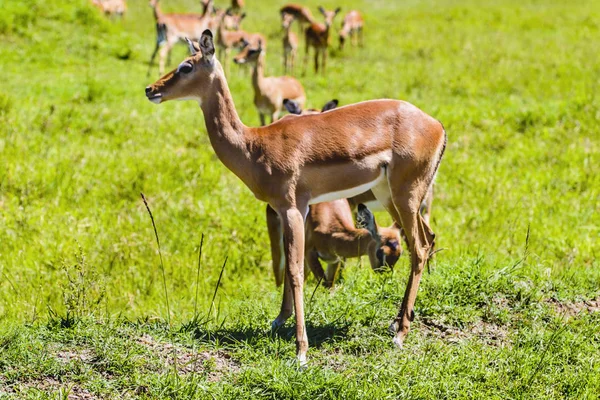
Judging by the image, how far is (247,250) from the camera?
7039 mm

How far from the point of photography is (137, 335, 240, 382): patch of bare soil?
4.19 meters

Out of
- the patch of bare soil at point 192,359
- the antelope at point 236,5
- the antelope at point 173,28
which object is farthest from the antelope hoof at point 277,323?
the antelope at point 236,5

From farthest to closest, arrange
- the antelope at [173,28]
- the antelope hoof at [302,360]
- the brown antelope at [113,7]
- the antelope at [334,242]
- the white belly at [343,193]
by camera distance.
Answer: the brown antelope at [113,7]
the antelope at [173,28]
the antelope at [334,242]
the white belly at [343,193]
the antelope hoof at [302,360]

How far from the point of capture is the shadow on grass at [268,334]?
4.59 meters

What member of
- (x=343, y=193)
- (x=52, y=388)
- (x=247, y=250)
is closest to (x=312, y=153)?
(x=343, y=193)

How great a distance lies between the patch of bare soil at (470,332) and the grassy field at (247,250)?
0.04 feet

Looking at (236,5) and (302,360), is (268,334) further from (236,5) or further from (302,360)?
(236,5)

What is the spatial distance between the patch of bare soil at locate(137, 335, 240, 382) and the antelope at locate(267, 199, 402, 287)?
70.6 inches

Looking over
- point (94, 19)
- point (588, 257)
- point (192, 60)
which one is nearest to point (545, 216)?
point (588, 257)

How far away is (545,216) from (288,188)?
13.6 ft

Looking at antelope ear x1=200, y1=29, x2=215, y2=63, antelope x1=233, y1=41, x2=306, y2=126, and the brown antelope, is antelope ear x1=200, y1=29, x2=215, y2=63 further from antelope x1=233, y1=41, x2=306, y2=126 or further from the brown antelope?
the brown antelope

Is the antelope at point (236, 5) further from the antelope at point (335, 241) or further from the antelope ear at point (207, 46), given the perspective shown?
the antelope ear at point (207, 46)

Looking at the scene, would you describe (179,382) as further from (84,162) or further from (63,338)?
(84,162)

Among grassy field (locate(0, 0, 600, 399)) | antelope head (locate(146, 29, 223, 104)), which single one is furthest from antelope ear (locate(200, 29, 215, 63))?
grassy field (locate(0, 0, 600, 399))
